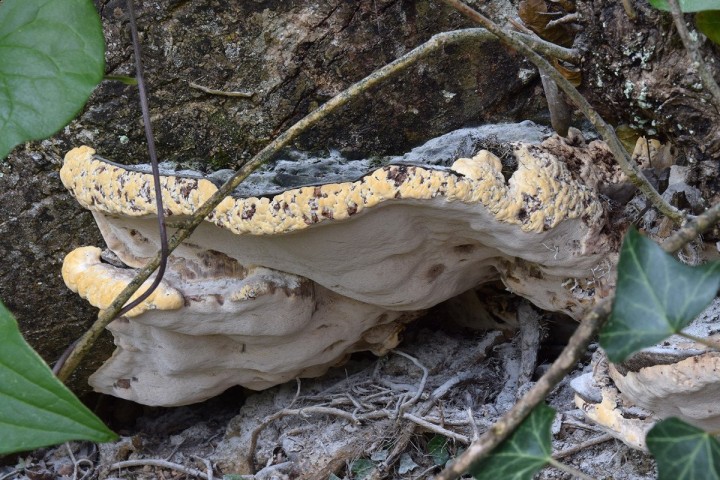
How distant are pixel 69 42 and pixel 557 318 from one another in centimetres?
152

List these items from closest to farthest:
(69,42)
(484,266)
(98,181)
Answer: (69,42) < (98,181) < (484,266)

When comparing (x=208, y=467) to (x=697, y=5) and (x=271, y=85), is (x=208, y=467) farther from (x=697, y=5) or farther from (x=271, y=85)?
(x=697, y=5)

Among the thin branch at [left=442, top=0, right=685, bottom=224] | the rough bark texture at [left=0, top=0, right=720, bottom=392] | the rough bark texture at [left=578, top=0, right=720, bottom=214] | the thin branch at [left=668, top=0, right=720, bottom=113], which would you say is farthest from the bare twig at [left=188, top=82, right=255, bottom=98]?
the thin branch at [left=668, top=0, right=720, bottom=113]

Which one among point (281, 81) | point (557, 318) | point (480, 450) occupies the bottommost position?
point (557, 318)

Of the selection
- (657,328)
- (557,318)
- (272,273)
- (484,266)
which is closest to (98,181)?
(272,273)

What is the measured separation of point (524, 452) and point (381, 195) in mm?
510

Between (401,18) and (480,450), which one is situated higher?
(401,18)

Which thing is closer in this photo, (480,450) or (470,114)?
(480,450)

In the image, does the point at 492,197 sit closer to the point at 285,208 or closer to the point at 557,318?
the point at 285,208

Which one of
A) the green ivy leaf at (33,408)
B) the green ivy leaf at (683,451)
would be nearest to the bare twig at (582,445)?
the green ivy leaf at (683,451)

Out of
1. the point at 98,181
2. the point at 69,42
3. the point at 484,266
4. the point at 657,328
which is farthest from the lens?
the point at 484,266

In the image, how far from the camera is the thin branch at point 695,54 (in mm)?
1053

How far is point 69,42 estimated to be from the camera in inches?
39.2

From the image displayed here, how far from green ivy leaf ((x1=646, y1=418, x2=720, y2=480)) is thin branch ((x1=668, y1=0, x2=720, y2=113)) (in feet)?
1.89
